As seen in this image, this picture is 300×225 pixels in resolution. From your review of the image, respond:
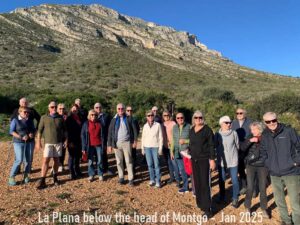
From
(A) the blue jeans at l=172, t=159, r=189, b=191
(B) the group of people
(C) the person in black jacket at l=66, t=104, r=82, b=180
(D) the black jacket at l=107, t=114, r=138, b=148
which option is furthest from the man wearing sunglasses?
(A) the blue jeans at l=172, t=159, r=189, b=191

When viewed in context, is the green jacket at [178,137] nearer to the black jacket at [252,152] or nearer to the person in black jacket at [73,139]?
the black jacket at [252,152]

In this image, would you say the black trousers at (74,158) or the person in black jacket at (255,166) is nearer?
the person in black jacket at (255,166)

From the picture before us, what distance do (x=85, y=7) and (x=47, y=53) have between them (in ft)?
110

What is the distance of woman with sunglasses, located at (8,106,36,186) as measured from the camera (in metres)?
7.29

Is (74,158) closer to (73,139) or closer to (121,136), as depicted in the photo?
(73,139)

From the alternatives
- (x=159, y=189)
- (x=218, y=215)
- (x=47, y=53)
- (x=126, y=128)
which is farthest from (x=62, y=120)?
(x=47, y=53)

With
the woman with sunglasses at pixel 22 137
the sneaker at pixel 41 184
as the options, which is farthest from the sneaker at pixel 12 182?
the sneaker at pixel 41 184

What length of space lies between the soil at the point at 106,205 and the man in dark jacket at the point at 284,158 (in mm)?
949

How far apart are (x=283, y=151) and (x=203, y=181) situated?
1.52 metres

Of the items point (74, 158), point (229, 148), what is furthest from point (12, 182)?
point (229, 148)

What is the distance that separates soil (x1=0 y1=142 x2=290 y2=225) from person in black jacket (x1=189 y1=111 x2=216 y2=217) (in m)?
0.36

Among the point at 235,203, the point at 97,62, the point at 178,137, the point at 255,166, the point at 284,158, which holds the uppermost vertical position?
Result: the point at 97,62

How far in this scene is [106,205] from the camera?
248 inches

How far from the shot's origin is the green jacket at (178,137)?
696 centimetres
